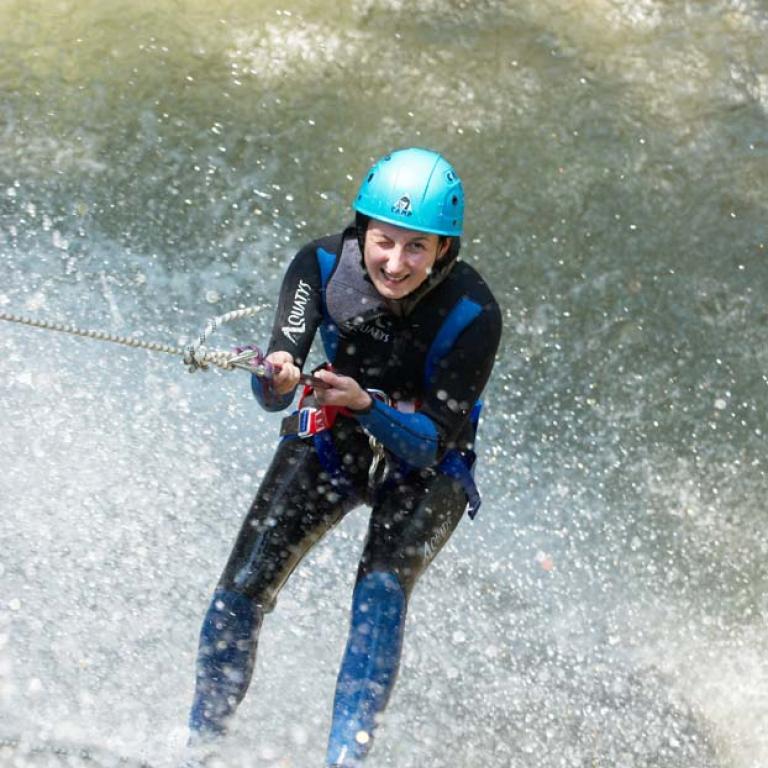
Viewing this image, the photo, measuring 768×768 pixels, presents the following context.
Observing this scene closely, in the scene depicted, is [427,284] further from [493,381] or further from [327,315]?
[493,381]

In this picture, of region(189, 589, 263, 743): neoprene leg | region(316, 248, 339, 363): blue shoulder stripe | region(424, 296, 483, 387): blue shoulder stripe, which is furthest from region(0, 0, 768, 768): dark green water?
region(424, 296, 483, 387): blue shoulder stripe

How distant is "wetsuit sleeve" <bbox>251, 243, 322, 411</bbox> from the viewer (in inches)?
134

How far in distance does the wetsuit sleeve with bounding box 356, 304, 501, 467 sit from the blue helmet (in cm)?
30

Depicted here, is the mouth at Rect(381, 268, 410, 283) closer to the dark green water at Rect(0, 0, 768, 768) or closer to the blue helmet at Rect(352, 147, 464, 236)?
the blue helmet at Rect(352, 147, 464, 236)

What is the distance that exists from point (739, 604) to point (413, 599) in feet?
5.17

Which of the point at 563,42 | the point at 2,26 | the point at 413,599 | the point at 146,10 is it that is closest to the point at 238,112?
the point at 146,10

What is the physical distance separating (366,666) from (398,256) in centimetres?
112

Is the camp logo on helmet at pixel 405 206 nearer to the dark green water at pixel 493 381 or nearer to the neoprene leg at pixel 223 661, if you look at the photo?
the neoprene leg at pixel 223 661

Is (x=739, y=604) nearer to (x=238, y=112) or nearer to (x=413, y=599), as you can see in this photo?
(x=413, y=599)

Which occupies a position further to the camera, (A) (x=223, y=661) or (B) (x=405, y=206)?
(A) (x=223, y=661)

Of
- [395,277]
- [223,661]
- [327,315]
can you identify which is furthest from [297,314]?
[223,661]

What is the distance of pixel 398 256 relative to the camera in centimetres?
332

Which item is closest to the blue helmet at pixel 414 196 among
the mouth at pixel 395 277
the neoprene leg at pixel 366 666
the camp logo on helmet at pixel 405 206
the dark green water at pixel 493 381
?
the camp logo on helmet at pixel 405 206

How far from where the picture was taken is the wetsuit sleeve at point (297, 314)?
3.41m
